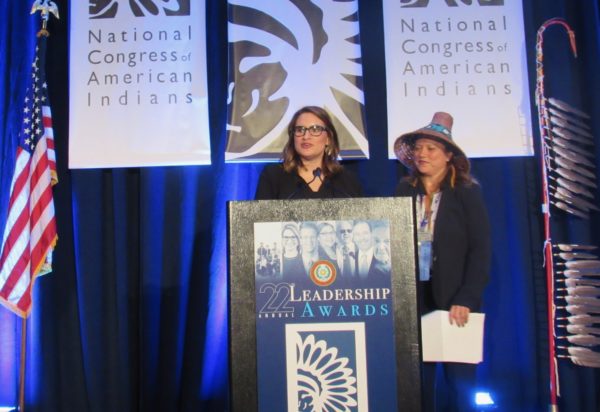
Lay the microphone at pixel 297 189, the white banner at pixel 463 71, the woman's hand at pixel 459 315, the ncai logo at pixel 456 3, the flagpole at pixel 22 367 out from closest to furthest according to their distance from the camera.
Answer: the microphone at pixel 297 189 → the woman's hand at pixel 459 315 → the flagpole at pixel 22 367 → the white banner at pixel 463 71 → the ncai logo at pixel 456 3

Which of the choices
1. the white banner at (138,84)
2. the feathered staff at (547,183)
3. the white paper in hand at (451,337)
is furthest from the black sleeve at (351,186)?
the feathered staff at (547,183)

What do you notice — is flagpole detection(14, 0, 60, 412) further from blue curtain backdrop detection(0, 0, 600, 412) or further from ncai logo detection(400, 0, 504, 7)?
ncai logo detection(400, 0, 504, 7)

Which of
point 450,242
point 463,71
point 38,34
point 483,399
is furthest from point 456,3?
point 38,34

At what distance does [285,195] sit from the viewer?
2551mm

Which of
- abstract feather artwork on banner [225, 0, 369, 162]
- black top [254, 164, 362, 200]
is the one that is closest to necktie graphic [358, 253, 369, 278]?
black top [254, 164, 362, 200]

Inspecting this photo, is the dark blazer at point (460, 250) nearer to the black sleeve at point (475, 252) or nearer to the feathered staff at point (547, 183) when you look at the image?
the black sleeve at point (475, 252)

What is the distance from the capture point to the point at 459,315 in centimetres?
265

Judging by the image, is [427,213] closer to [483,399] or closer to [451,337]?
[451,337]

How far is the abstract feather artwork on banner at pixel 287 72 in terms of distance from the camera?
302 cm

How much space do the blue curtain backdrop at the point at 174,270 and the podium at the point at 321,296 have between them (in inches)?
64.6

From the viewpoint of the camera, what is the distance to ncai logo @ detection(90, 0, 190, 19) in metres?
3.14

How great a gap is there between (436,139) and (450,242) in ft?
1.66

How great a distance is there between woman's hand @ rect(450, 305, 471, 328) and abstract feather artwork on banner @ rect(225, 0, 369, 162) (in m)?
0.87

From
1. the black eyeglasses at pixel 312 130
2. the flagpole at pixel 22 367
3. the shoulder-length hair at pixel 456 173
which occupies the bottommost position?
the flagpole at pixel 22 367
